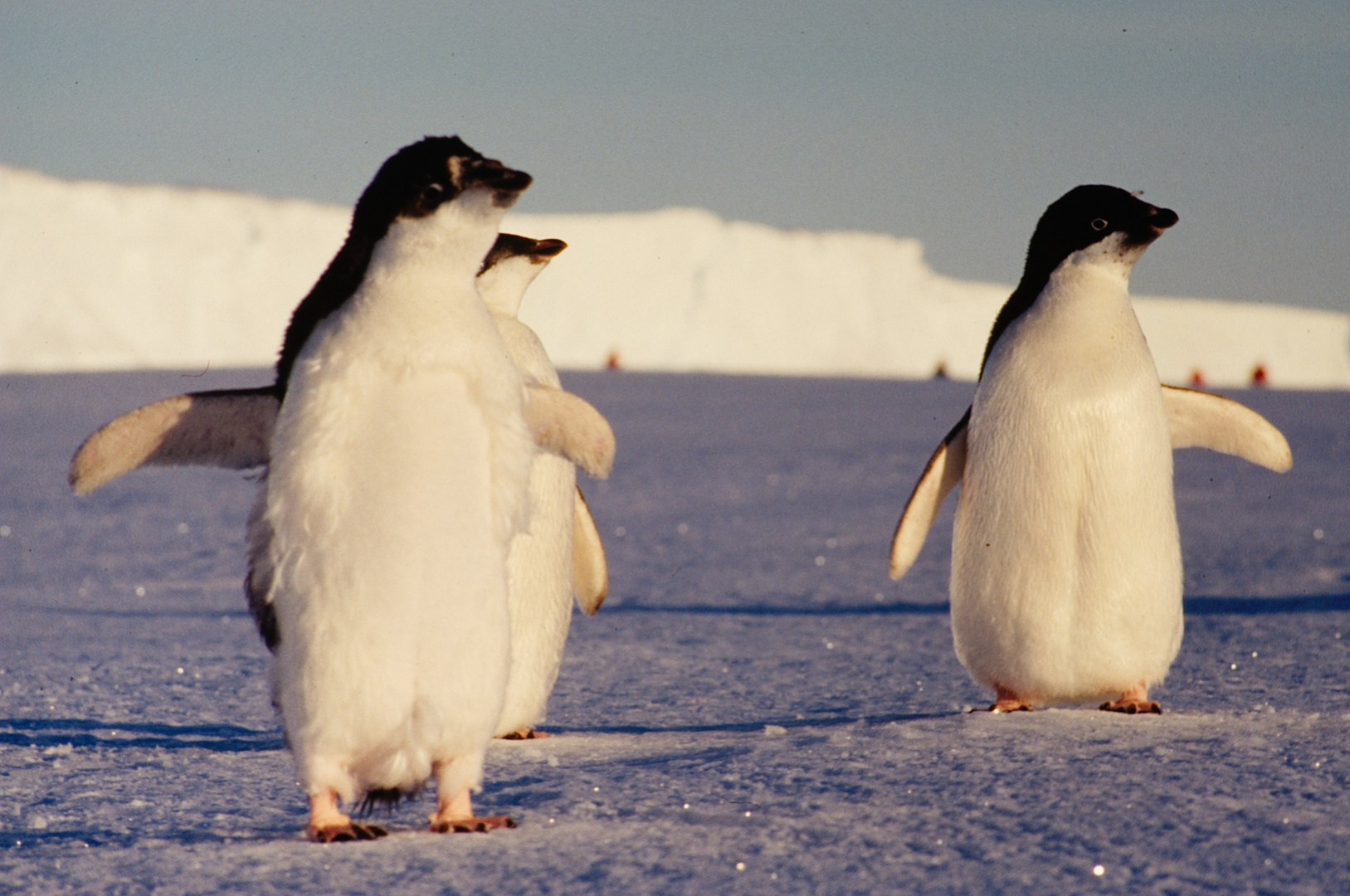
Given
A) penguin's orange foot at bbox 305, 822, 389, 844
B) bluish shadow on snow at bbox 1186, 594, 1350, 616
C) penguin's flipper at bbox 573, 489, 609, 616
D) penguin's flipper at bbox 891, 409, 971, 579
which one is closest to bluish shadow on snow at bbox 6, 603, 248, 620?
penguin's flipper at bbox 573, 489, 609, 616

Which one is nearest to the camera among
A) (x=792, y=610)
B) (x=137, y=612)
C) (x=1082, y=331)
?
(x=1082, y=331)

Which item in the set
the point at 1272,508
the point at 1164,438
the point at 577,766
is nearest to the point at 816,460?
the point at 1272,508

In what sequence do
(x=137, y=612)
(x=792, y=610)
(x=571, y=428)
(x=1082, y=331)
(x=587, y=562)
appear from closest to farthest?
(x=571, y=428) → (x=1082, y=331) → (x=587, y=562) → (x=137, y=612) → (x=792, y=610)

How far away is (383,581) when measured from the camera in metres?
2.10

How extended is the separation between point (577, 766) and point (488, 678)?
0.52 m

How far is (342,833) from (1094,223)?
2.07 metres

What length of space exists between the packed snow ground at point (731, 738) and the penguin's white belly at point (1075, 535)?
24 centimetres

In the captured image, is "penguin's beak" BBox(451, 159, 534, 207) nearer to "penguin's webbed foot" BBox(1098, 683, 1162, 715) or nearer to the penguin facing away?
the penguin facing away

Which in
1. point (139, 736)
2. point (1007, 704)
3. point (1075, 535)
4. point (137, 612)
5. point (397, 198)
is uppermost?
point (397, 198)

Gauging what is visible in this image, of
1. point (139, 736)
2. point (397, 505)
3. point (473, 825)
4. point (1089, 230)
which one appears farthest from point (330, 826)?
point (1089, 230)

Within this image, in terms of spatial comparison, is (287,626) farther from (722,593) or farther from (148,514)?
(148,514)

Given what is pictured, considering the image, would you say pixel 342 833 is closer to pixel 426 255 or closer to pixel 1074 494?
pixel 426 255

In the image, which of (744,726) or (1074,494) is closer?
(1074,494)

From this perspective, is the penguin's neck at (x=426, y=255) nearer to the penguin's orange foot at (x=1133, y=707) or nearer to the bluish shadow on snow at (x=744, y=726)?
the bluish shadow on snow at (x=744, y=726)
